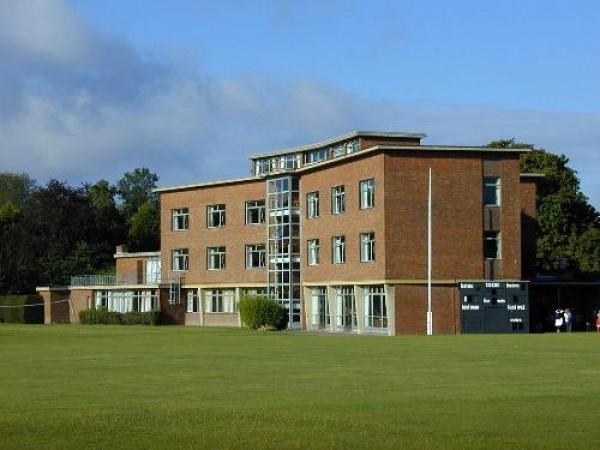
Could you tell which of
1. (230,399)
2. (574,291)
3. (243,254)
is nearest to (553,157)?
(574,291)

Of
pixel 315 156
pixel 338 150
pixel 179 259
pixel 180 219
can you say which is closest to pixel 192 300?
pixel 179 259

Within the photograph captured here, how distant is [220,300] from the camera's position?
282ft

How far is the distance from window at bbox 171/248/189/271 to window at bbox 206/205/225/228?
3784 millimetres

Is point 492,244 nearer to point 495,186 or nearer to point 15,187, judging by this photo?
point 495,186

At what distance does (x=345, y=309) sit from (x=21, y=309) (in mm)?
36660

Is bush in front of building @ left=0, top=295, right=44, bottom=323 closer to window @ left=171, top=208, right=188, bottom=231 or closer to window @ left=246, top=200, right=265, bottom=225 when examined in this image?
window @ left=171, top=208, right=188, bottom=231

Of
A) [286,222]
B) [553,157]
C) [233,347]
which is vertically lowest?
[233,347]

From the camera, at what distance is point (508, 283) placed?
6297 centimetres

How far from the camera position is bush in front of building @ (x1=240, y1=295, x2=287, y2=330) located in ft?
233

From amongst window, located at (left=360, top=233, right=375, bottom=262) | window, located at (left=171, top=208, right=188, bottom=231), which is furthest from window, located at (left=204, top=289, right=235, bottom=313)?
window, located at (left=360, top=233, right=375, bottom=262)

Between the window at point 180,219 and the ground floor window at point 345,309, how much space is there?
2184cm

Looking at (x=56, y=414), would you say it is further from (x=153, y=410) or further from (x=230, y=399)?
(x=230, y=399)

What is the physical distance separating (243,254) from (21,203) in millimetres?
79021

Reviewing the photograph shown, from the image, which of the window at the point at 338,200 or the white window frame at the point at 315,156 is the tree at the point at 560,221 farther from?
the window at the point at 338,200
